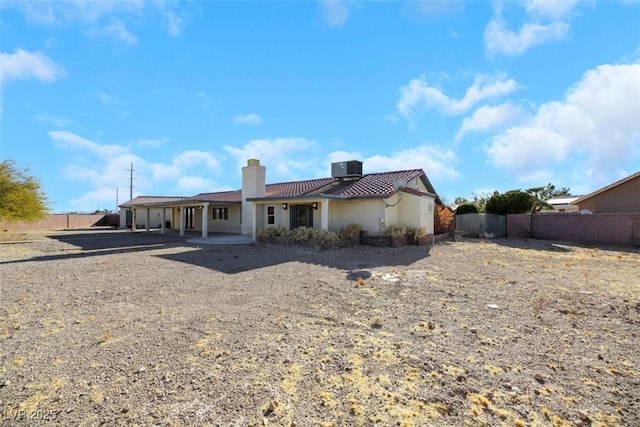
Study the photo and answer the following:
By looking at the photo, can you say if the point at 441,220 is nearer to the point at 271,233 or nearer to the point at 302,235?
the point at 302,235

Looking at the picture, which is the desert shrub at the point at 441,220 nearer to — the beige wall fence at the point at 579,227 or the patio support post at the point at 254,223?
the beige wall fence at the point at 579,227

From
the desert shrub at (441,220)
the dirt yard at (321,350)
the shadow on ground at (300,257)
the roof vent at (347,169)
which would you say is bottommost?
the dirt yard at (321,350)

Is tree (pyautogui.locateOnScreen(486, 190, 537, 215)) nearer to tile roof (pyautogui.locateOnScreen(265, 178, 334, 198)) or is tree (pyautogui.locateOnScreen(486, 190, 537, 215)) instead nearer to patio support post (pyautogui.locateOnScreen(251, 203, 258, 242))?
tile roof (pyautogui.locateOnScreen(265, 178, 334, 198))

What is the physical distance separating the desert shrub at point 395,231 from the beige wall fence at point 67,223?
1243 inches

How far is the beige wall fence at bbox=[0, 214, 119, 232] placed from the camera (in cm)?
2958

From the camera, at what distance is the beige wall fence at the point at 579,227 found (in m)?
15.5

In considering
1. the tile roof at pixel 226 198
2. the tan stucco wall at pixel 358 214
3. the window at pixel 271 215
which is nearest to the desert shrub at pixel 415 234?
the tan stucco wall at pixel 358 214

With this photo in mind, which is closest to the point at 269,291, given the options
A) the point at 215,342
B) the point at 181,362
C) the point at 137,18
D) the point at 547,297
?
the point at 215,342

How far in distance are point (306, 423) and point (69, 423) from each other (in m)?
2.00

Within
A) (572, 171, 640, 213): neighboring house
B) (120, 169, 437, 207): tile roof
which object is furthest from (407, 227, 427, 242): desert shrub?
(572, 171, 640, 213): neighboring house

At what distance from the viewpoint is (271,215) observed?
1888 centimetres

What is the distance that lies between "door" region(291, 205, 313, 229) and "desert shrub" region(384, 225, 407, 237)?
4315 millimetres

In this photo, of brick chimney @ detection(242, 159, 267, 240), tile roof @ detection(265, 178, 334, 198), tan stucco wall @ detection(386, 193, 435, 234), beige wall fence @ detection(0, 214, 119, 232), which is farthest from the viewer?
beige wall fence @ detection(0, 214, 119, 232)

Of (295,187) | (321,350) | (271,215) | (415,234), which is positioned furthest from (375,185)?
(321,350)
